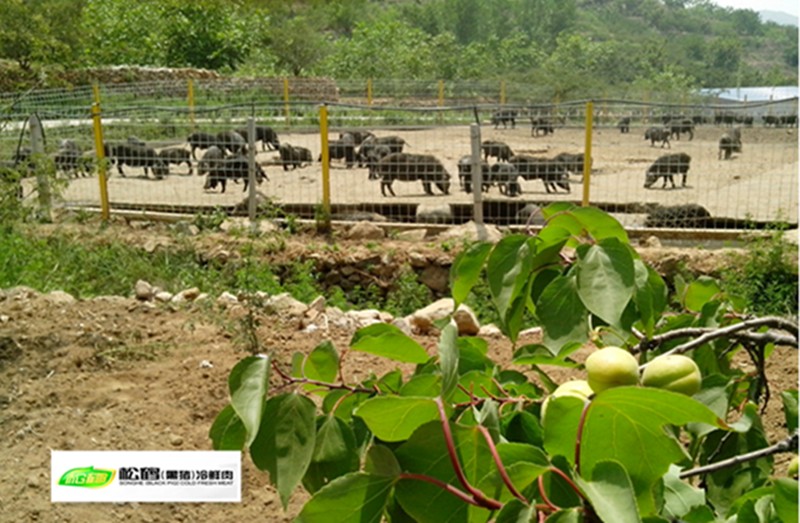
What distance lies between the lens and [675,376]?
3.04 feet

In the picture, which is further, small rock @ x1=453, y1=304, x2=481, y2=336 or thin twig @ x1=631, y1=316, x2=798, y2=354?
small rock @ x1=453, y1=304, x2=481, y2=336

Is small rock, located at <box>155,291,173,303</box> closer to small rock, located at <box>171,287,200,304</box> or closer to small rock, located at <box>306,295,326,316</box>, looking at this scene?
small rock, located at <box>171,287,200,304</box>

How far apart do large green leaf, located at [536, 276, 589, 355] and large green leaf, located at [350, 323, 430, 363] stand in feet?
0.50

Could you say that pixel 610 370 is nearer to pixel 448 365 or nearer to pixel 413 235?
pixel 448 365

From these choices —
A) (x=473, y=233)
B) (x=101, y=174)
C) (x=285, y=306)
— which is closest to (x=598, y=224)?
(x=285, y=306)

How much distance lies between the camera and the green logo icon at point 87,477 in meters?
2.78

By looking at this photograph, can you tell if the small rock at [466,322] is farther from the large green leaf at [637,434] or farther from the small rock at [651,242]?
the large green leaf at [637,434]

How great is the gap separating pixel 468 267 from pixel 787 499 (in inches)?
17.5

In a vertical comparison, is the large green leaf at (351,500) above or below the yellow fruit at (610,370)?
below

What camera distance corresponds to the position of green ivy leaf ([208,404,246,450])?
3.34 ft

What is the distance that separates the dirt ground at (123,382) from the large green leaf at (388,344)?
204cm

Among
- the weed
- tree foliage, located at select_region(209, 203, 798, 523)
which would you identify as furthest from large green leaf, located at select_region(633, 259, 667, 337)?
the weed

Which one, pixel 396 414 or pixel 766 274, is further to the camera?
pixel 766 274

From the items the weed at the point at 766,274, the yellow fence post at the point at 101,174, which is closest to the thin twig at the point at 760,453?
the weed at the point at 766,274
